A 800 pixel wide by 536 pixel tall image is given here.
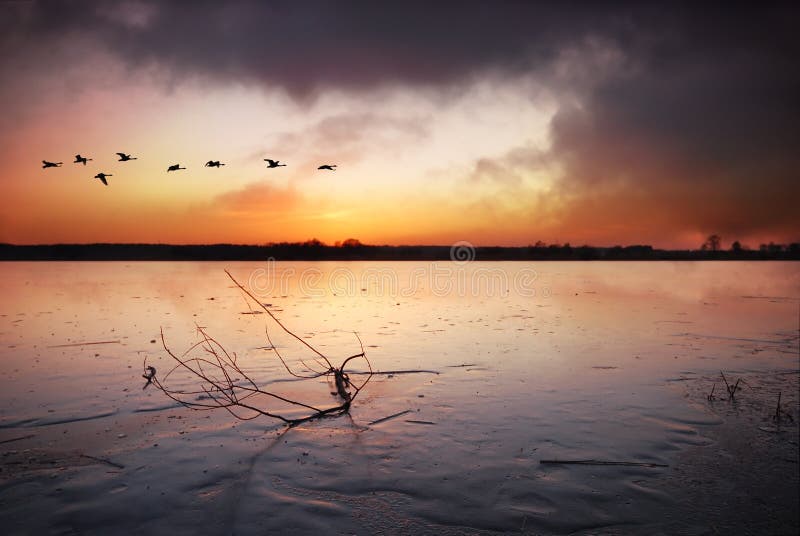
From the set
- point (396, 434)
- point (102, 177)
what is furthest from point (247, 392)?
point (102, 177)

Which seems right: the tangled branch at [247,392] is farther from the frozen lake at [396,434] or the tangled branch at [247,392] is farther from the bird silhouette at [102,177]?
the bird silhouette at [102,177]

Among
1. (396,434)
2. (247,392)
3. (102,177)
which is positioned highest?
(102,177)

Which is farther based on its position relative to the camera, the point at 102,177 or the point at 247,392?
the point at 102,177

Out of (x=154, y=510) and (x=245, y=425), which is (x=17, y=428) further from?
(x=154, y=510)

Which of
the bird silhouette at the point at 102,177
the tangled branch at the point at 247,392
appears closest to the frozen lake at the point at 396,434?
the tangled branch at the point at 247,392

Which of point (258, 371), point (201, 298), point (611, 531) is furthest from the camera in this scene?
point (201, 298)

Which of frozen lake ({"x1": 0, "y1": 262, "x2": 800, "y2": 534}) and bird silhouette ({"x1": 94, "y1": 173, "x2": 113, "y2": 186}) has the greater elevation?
bird silhouette ({"x1": 94, "y1": 173, "x2": 113, "y2": 186})

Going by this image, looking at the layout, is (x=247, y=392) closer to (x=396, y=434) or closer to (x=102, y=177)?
(x=396, y=434)

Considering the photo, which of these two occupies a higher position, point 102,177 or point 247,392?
point 102,177

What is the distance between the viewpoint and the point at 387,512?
4750 mm

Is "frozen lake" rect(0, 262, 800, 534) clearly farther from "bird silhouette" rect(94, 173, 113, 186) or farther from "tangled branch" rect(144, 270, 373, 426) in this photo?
"bird silhouette" rect(94, 173, 113, 186)

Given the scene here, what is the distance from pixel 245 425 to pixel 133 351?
23.5 feet

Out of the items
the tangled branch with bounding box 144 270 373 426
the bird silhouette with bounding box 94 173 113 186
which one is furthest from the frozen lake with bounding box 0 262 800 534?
the bird silhouette with bounding box 94 173 113 186

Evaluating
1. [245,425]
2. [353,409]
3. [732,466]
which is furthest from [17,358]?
[732,466]
